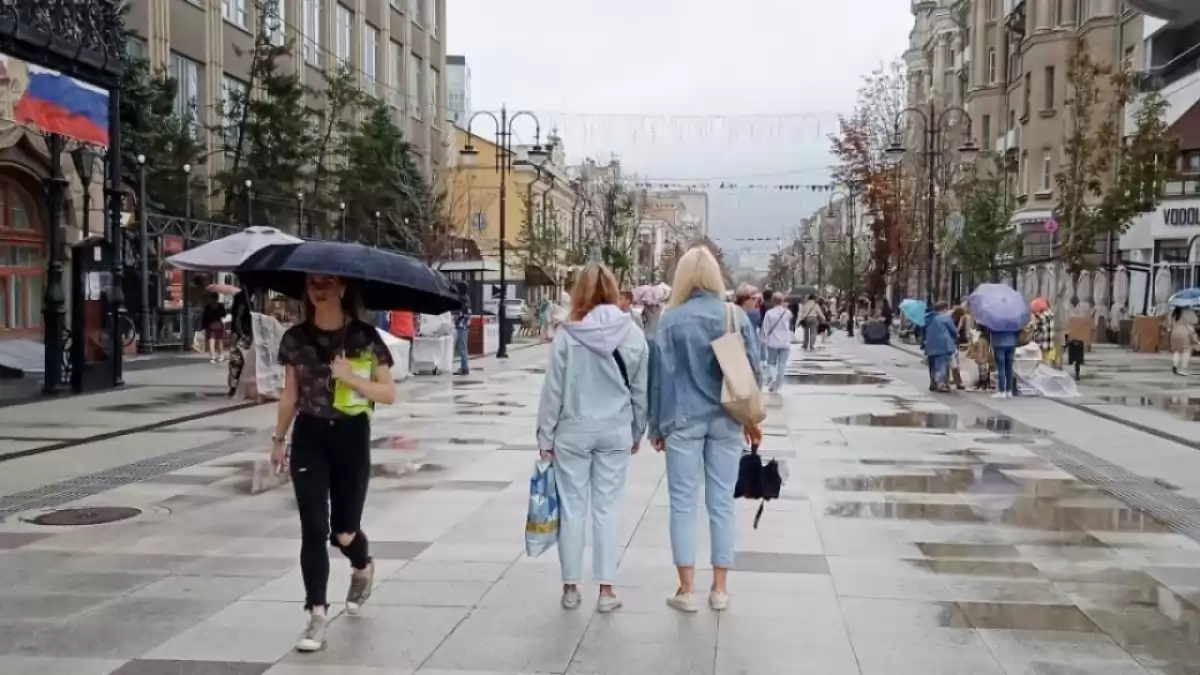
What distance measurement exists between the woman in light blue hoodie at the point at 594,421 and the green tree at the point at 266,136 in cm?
3261

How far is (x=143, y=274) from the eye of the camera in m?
30.5

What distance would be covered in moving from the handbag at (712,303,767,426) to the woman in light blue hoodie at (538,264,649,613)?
1.39 ft

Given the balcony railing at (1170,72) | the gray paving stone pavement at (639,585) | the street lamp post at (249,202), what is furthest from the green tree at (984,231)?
the gray paving stone pavement at (639,585)

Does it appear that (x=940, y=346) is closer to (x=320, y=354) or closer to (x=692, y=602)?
(x=692, y=602)

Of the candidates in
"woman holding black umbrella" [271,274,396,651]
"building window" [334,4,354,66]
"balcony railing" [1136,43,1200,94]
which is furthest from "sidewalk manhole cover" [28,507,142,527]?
"building window" [334,4,354,66]

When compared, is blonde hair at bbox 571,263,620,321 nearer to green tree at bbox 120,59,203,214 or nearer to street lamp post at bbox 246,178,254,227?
green tree at bbox 120,59,203,214

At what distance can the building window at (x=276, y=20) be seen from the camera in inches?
1543

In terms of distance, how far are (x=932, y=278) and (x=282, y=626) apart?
3814 cm

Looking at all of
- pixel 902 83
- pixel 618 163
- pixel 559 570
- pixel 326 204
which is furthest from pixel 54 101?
pixel 618 163

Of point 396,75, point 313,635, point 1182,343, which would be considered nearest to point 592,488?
point 313,635

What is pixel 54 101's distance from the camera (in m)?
17.7

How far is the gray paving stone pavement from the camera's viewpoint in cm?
564

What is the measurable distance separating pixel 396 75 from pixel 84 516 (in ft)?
164

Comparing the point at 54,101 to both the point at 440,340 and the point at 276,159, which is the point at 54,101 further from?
the point at 276,159
